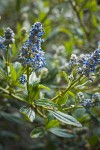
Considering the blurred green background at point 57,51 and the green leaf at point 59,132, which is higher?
the blurred green background at point 57,51

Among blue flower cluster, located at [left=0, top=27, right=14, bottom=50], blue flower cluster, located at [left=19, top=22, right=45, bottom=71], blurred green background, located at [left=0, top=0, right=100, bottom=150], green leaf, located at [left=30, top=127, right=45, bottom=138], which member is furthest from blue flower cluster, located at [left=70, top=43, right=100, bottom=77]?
blurred green background, located at [left=0, top=0, right=100, bottom=150]

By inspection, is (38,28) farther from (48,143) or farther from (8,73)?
(48,143)

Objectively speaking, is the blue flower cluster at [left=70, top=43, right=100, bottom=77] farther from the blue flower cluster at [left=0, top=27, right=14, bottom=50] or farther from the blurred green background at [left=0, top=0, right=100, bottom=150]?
the blurred green background at [left=0, top=0, right=100, bottom=150]

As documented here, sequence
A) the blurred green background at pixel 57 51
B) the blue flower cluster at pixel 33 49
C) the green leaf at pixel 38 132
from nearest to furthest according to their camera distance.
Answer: the blue flower cluster at pixel 33 49, the green leaf at pixel 38 132, the blurred green background at pixel 57 51

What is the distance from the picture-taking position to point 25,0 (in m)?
2.80

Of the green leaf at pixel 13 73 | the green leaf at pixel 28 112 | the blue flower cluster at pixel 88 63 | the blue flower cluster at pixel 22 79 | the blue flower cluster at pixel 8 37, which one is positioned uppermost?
the blue flower cluster at pixel 8 37

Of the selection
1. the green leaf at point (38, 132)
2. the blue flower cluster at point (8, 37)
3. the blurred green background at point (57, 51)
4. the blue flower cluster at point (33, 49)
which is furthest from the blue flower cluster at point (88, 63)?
the blurred green background at point (57, 51)

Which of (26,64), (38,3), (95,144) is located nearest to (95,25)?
(38,3)

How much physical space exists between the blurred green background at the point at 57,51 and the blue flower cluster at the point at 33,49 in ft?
1.49

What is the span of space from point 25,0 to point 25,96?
1.69 metres

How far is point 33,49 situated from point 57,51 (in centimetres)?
103

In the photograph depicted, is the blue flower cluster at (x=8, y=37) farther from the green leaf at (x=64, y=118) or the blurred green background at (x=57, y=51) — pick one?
the blurred green background at (x=57, y=51)

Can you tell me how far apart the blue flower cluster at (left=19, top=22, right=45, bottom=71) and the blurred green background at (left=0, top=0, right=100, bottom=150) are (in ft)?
1.49

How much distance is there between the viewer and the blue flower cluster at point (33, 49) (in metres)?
1.10
